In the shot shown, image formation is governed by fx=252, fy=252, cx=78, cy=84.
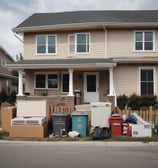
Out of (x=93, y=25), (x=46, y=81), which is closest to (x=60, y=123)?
(x=46, y=81)

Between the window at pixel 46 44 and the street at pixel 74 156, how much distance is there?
1148 centimetres

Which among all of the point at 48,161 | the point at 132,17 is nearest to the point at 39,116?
the point at 48,161

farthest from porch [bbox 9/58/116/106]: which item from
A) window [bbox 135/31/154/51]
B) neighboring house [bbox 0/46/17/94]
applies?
neighboring house [bbox 0/46/17/94]

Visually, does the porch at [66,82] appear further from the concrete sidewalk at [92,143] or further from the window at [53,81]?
the concrete sidewalk at [92,143]

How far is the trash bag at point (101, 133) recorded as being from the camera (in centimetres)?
1018

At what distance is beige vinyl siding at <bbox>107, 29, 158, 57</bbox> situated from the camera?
62.1ft

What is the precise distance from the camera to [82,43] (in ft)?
64.0

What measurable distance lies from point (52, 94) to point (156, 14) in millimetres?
11190

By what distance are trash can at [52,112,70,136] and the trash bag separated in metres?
1.45

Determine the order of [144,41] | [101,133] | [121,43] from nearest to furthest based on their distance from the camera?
[101,133]
[144,41]
[121,43]

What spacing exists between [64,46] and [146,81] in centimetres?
679

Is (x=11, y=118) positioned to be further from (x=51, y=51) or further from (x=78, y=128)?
(x=51, y=51)

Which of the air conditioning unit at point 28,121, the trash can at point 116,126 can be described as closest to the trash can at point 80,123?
the trash can at point 116,126

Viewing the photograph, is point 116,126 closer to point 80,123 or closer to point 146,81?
point 80,123
